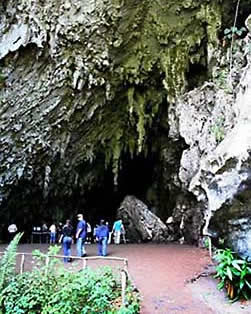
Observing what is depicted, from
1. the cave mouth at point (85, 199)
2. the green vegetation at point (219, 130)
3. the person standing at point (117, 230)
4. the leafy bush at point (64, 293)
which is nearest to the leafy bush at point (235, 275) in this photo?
the leafy bush at point (64, 293)

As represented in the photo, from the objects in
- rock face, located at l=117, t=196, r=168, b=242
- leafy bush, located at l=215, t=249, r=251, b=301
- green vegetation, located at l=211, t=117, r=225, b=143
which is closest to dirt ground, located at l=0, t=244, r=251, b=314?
leafy bush, located at l=215, t=249, r=251, b=301

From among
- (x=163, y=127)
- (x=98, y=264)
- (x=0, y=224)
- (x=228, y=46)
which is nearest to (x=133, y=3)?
(x=228, y=46)

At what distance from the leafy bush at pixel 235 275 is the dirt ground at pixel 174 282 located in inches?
8.5

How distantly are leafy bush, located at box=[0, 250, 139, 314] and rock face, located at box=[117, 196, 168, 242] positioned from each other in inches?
350

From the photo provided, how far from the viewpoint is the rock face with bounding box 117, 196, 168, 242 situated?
59.8 feet

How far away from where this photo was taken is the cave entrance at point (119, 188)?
19047 mm

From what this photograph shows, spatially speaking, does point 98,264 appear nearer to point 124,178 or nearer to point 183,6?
point 183,6

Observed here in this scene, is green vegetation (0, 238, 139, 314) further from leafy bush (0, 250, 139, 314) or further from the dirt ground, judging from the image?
the dirt ground

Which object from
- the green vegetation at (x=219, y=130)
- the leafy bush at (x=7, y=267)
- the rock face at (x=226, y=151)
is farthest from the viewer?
the green vegetation at (x=219, y=130)

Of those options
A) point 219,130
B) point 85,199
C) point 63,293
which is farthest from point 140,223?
point 63,293

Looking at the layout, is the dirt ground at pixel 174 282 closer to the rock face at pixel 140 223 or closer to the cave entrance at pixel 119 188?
the rock face at pixel 140 223

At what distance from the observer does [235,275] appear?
906 centimetres

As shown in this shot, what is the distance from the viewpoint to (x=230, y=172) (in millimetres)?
9398

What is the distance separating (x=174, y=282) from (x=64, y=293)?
9.02ft
